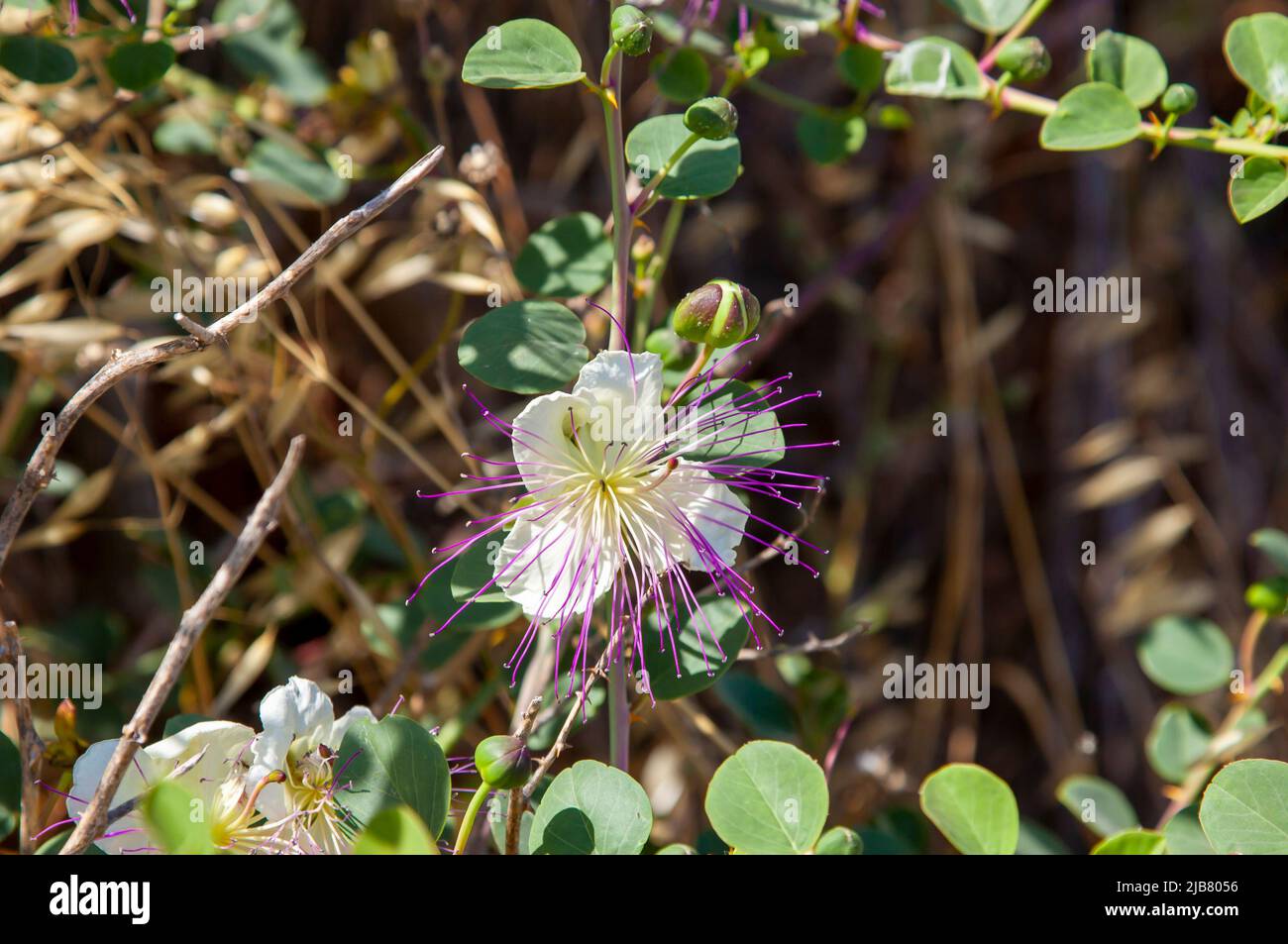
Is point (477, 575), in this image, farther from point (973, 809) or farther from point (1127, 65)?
point (1127, 65)

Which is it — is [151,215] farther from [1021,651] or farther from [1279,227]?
[1279,227]

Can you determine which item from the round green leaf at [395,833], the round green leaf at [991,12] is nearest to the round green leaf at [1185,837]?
the round green leaf at [395,833]

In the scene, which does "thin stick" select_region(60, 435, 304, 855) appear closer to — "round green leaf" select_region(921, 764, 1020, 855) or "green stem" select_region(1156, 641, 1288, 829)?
"round green leaf" select_region(921, 764, 1020, 855)

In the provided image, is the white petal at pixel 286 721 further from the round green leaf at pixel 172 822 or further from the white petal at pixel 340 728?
Answer: the round green leaf at pixel 172 822

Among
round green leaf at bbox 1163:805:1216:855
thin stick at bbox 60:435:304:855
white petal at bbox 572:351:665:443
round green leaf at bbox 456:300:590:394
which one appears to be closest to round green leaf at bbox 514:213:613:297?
round green leaf at bbox 456:300:590:394

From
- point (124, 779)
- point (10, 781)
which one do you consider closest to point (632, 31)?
point (124, 779)
